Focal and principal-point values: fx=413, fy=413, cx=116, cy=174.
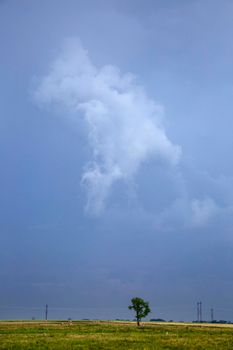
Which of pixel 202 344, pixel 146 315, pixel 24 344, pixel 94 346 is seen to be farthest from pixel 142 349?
pixel 146 315

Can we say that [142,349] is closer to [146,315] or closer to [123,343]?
[123,343]

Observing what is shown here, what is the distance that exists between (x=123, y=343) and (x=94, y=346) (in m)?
4.15

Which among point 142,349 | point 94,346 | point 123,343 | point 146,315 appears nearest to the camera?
point 142,349

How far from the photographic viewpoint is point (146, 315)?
113 metres

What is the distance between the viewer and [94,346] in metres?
41.0

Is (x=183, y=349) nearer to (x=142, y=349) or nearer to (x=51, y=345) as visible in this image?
(x=142, y=349)

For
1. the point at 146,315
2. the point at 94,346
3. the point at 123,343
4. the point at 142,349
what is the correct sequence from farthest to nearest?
the point at 146,315, the point at 123,343, the point at 94,346, the point at 142,349

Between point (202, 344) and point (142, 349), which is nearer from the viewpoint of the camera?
point (142, 349)

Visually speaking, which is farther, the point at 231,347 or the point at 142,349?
the point at 231,347

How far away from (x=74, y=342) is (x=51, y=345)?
386 centimetres

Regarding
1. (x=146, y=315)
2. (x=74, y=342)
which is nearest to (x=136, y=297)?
(x=146, y=315)

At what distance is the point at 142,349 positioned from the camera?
3834cm

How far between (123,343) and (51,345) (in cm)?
767

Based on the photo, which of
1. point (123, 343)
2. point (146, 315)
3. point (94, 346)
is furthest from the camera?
point (146, 315)
